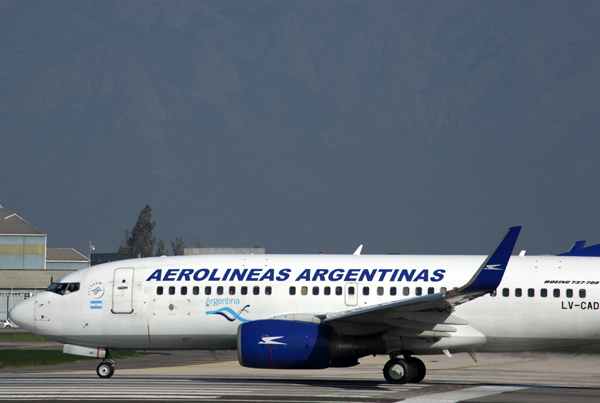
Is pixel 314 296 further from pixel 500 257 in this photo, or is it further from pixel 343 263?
pixel 500 257

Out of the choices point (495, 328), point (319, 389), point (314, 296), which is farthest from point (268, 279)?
point (495, 328)

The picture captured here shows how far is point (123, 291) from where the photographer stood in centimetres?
2169

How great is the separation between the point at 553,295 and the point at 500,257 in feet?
12.8

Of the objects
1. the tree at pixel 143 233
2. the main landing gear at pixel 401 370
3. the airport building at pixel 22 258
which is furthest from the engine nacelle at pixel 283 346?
the tree at pixel 143 233

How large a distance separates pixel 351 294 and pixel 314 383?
10.4 ft

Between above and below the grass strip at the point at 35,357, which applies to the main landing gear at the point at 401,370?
below

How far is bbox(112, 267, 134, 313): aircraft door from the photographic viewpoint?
21.6 metres

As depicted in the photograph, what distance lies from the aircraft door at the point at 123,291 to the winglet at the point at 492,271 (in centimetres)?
973

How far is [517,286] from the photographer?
21250mm

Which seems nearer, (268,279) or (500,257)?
(500,257)

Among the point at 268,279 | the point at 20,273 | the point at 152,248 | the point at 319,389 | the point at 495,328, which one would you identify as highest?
the point at 152,248

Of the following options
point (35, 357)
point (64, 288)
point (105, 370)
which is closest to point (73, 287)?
point (64, 288)

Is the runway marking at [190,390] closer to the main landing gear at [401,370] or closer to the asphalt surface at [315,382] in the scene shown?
the asphalt surface at [315,382]

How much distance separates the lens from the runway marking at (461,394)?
17.7 metres
